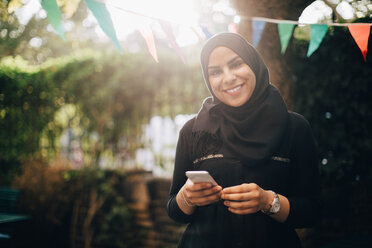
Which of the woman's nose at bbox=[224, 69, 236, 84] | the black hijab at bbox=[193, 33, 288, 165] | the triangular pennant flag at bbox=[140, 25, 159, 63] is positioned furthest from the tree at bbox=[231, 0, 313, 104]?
the woman's nose at bbox=[224, 69, 236, 84]

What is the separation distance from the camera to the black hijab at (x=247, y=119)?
1374 millimetres

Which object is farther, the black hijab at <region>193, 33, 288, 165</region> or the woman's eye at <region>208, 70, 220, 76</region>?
the woman's eye at <region>208, 70, 220, 76</region>

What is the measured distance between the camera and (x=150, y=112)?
188 inches

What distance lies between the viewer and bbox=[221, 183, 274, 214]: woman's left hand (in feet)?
3.91

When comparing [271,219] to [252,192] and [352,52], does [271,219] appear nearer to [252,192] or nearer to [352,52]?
[252,192]

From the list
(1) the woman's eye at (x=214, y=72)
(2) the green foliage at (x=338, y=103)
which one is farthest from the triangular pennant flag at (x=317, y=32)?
(1) the woman's eye at (x=214, y=72)

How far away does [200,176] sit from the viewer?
1.16 metres

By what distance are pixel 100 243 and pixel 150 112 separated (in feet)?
7.69

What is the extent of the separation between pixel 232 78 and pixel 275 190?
0.60 metres

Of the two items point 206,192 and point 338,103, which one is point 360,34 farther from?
point 206,192

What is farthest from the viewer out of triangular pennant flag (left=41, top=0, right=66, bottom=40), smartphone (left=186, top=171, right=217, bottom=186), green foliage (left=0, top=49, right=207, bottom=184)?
green foliage (left=0, top=49, right=207, bottom=184)

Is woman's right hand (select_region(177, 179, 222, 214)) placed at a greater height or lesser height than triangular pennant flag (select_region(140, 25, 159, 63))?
lesser

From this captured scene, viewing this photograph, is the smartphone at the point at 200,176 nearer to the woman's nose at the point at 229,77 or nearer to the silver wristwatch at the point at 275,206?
the silver wristwatch at the point at 275,206

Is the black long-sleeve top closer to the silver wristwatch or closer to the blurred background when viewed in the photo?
the silver wristwatch
